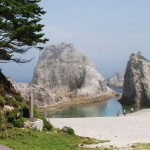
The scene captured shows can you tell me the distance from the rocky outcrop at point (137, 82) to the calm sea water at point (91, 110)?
4490mm

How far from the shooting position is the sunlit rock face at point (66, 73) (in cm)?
9038

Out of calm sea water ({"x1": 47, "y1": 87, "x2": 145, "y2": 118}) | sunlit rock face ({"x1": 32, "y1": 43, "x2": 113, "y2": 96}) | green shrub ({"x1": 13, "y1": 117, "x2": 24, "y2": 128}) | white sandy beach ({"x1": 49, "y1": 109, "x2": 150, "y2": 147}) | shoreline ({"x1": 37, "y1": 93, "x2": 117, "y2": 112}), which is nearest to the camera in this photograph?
green shrub ({"x1": 13, "y1": 117, "x2": 24, "y2": 128})

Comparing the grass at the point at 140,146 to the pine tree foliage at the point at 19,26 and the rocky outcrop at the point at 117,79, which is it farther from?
the rocky outcrop at the point at 117,79

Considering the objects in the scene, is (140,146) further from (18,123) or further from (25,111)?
(25,111)

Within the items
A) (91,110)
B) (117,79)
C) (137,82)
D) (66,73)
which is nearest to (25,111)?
(91,110)

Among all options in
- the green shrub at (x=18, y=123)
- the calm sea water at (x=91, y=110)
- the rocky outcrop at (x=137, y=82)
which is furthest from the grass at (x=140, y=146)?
the rocky outcrop at (x=137, y=82)

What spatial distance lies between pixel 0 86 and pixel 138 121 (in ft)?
52.7

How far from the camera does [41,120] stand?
2988 cm

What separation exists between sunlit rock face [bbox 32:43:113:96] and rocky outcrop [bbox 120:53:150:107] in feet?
20.2

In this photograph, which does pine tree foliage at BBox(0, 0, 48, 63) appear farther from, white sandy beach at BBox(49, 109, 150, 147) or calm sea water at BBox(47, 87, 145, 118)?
calm sea water at BBox(47, 87, 145, 118)

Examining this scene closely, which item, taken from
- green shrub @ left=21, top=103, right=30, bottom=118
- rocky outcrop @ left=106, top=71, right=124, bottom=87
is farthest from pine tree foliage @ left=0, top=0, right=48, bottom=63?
rocky outcrop @ left=106, top=71, right=124, bottom=87

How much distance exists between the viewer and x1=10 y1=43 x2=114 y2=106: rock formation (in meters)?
88.0

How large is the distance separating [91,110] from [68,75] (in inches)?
975

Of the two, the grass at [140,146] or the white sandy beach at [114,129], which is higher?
the grass at [140,146]
